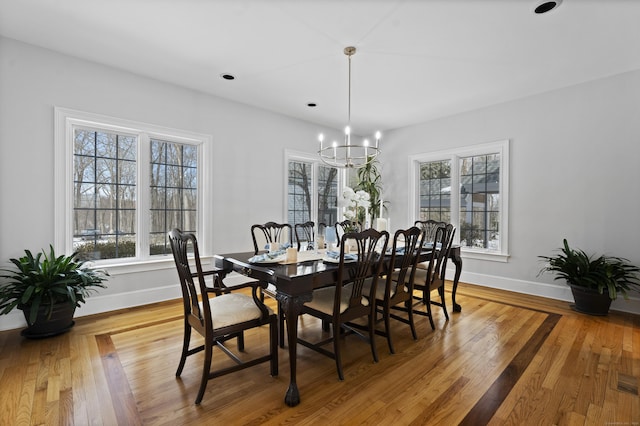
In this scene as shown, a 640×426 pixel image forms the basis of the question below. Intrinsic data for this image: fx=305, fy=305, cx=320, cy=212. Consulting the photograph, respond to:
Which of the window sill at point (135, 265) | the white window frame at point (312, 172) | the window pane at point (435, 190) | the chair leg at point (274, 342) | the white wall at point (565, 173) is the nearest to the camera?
the chair leg at point (274, 342)

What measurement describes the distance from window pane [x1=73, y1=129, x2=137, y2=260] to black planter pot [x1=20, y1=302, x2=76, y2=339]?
2.58ft

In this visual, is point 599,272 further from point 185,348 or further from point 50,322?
point 50,322

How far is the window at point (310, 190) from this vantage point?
547cm

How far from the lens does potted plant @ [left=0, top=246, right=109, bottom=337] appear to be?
106 inches

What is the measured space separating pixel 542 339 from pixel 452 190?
9.61 ft

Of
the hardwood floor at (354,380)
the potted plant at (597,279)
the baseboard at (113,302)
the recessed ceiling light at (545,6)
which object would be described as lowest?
the hardwood floor at (354,380)

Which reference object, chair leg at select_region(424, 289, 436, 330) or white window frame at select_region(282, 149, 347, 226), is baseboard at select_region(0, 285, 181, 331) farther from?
chair leg at select_region(424, 289, 436, 330)

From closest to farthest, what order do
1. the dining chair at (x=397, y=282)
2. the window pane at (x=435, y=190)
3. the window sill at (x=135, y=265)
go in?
the dining chair at (x=397, y=282) → the window sill at (x=135, y=265) → the window pane at (x=435, y=190)

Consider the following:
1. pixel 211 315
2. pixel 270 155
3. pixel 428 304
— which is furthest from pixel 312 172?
pixel 211 315

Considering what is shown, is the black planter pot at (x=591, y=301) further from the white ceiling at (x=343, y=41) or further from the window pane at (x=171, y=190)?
the window pane at (x=171, y=190)

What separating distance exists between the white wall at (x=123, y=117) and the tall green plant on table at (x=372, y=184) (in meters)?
1.69

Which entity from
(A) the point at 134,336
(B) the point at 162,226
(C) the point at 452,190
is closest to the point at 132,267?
(B) the point at 162,226

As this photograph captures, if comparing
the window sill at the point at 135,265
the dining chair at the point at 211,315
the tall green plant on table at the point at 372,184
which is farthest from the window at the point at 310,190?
the dining chair at the point at 211,315

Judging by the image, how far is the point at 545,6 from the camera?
2.43m
